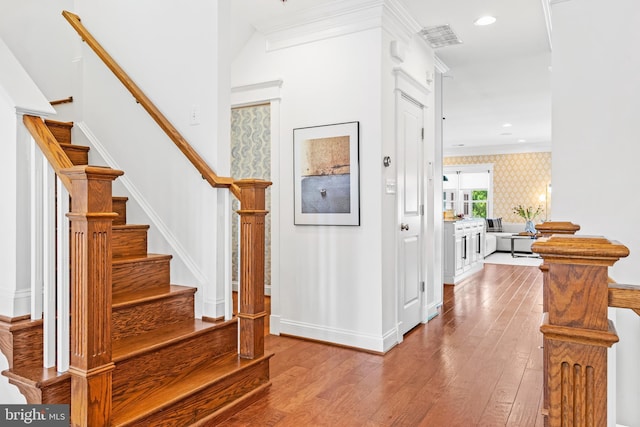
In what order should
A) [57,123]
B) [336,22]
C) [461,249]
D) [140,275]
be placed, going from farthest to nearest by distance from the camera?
[461,249] < [336,22] < [57,123] < [140,275]

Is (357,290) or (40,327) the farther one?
(357,290)

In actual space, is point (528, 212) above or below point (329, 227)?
above

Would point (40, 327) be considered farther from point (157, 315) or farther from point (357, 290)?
point (357, 290)

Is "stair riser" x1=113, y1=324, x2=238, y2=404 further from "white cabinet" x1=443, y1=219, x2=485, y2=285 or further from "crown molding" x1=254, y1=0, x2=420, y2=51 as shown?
"white cabinet" x1=443, y1=219, x2=485, y2=285

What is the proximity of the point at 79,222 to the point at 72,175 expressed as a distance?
7.5 inches

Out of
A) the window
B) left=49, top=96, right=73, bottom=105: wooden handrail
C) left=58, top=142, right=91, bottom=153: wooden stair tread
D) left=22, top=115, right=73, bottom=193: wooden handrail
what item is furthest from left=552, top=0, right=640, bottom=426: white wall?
the window

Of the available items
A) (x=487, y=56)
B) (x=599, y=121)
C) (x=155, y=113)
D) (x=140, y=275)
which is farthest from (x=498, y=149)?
(x=140, y=275)

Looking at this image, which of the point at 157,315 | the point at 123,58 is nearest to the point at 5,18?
the point at 123,58

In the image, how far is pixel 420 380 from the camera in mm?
2797

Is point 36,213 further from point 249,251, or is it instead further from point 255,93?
point 255,93

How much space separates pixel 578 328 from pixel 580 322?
1 centimetres

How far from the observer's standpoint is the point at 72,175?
1.71 meters

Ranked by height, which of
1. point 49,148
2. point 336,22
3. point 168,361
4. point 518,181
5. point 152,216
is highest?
point 336,22

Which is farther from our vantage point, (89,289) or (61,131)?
(61,131)
